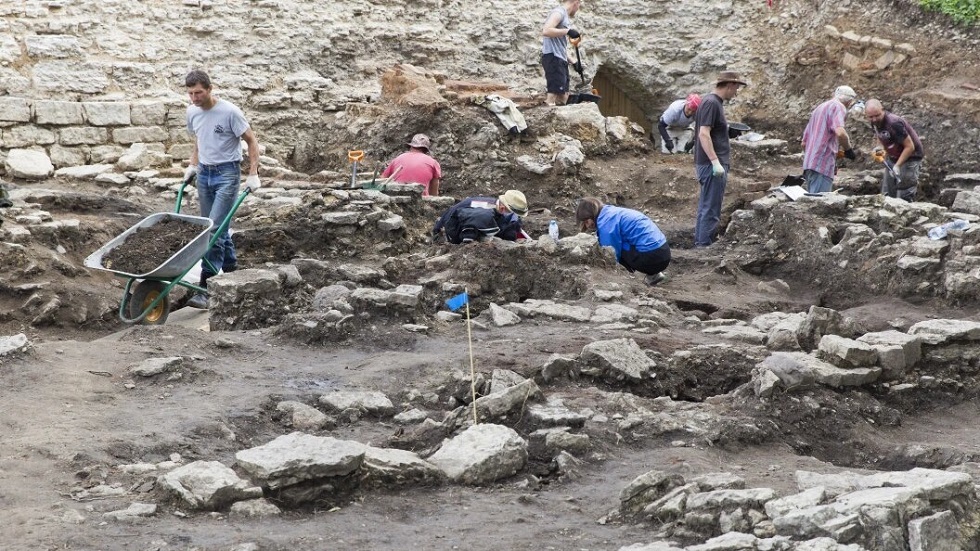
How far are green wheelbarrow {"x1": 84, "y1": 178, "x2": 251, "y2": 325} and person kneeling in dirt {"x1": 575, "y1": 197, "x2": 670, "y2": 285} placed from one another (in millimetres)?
2939

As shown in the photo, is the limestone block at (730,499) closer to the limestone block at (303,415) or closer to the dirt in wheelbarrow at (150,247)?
the limestone block at (303,415)

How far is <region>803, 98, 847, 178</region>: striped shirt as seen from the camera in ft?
38.2

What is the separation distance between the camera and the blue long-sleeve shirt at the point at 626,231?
9.61 meters

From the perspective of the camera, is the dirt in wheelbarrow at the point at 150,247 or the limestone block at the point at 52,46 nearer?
the dirt in wheelbarrow at the point at 150,247

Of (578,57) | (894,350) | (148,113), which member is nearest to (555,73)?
(578,57)

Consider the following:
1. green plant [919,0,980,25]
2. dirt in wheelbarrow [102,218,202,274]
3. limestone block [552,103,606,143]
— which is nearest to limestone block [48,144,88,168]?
dirt in wheelbarrow [102,218,202,274]

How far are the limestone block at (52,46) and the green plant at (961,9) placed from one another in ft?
38.2

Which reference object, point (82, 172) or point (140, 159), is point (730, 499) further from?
point (140, 159)

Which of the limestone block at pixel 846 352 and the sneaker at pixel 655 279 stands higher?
the limestone block at pixel 846 352

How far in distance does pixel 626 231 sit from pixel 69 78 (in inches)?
275

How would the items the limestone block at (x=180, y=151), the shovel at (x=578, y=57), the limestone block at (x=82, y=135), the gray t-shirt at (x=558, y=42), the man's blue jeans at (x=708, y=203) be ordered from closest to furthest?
the man's blue jeans at (x=708, y=203) < the limestone block at (x=82, y=135) < the limestone block at (x=180, y=151) < the gray t-shirt at (x=558, y=42) < the shovel at (x=578, y=57)

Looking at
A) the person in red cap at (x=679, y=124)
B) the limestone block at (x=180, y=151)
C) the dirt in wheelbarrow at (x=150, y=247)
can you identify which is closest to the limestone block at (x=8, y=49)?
the limestone block at (x=180, y=151)

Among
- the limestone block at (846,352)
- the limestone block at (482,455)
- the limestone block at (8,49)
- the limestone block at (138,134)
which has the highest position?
the limestone block at (8,49)

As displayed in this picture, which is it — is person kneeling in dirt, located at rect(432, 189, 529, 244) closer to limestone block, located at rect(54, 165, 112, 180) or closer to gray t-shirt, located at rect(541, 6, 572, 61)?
limestone block, located at rect(54, 165, 112, 180)
